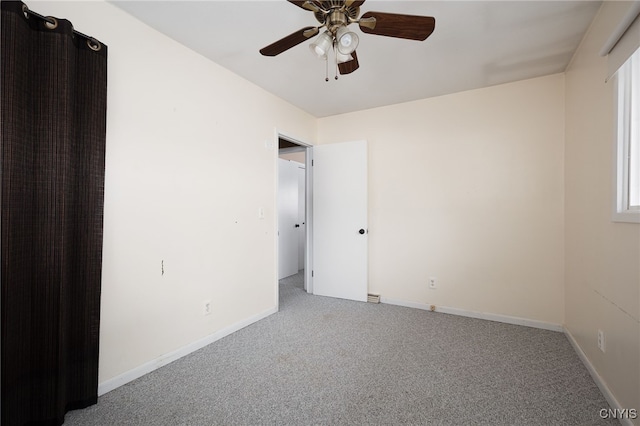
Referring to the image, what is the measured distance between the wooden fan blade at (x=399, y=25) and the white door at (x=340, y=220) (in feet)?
7.10

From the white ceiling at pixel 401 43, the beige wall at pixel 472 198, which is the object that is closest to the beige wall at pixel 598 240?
the beige wall at pixel 472 198

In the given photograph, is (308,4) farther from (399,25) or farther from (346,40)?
(399,25)

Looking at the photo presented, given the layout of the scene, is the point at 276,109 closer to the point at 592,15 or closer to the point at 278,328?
the point at 278,328

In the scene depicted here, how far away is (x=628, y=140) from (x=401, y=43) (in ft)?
5.11

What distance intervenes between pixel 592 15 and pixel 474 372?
8.41 feet

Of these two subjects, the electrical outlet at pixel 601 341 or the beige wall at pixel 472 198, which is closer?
the electrical outlet at pixel 601 341

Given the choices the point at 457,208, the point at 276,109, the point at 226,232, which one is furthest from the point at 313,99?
the point at 457,208

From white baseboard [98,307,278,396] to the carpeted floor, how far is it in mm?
45

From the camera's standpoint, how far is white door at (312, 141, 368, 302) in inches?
145

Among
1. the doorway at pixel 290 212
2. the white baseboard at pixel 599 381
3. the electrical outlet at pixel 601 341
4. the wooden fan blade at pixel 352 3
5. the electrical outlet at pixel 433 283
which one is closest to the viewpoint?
the wooden fan blade at pixel 352 3

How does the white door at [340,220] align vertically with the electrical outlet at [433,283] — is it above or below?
above

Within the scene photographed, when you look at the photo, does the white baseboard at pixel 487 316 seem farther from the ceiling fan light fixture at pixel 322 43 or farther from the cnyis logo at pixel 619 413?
the ceiling fan light fixture at pixel 322 43

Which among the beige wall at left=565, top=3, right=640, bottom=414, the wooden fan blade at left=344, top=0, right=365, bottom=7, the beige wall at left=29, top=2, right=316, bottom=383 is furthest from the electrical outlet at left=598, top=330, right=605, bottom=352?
the beige wall at left=29, top=2, right=316, bottom=383

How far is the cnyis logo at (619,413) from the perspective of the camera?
141cm
